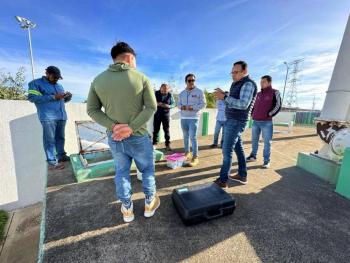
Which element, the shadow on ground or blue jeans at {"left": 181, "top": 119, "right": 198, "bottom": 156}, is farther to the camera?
blue jeans at {"left": 181, "top": 119, "right": 198, "bottom": 156}

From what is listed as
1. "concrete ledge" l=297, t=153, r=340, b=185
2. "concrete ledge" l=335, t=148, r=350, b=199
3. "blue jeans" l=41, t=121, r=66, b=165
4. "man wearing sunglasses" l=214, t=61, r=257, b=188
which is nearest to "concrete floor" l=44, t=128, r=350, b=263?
"concrete ledge" l=335, t=148, r=350, b=199

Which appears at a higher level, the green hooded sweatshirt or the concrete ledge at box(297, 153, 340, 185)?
the green hooded sweatshirt

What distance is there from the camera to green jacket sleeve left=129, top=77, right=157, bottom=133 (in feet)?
5.08

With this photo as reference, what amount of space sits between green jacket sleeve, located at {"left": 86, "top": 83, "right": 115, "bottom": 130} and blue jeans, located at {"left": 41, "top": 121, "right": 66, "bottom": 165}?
2.16 m

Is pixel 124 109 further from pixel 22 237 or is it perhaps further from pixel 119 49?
pixel 22 237

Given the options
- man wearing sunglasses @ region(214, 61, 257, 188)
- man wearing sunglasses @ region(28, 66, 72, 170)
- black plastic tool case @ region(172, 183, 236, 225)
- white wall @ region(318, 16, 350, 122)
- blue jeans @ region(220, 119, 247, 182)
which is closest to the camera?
black plastic tool case @ region(172, 183, 236, 225)

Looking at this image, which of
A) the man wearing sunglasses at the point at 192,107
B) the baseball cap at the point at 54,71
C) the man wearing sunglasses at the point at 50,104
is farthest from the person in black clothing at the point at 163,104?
the baseball cap at the point at 54,71

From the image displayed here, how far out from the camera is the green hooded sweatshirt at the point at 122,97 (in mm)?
1479

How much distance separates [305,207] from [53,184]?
12.0 feet

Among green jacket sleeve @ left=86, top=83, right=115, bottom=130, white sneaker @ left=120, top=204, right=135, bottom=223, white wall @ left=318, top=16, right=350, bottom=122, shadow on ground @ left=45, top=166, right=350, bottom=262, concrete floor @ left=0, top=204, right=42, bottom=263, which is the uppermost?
white wall @ left=318, top=16, right=350, bottom=122

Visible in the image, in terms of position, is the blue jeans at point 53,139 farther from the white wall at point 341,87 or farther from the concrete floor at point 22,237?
the white wall at point 341,87

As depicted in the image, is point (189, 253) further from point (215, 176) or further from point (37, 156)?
point (37, 156)

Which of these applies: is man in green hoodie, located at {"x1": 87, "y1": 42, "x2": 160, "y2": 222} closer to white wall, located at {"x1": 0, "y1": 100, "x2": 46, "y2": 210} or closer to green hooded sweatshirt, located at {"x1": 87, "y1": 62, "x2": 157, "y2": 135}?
green hooded sweatshirt, located at {"x1": 87, "y1": 62, "x2": 157, "y2": 135}

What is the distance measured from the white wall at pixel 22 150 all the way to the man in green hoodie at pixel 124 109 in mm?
3246
